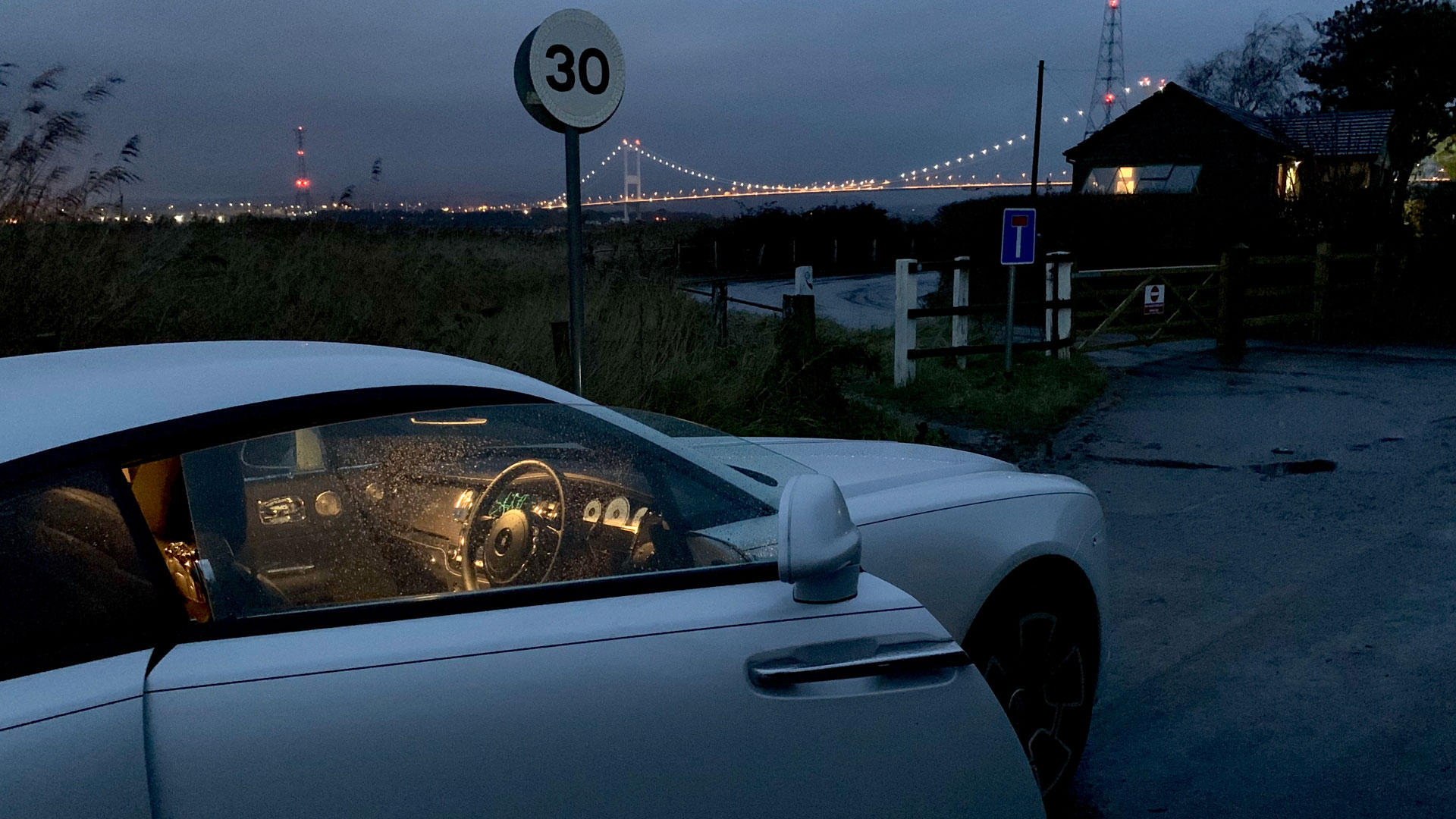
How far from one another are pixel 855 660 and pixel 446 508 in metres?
0.88

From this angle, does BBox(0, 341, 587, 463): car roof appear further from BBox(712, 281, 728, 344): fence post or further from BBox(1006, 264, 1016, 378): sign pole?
BBox(1006, 264, 1016, 378): sign pole

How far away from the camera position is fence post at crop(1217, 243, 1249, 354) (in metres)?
17.1

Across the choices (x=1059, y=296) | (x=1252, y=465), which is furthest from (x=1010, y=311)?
(x=1252, y=465)

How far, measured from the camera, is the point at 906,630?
6.90 feet

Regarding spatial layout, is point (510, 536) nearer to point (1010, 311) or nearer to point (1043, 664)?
point (1043, 664)

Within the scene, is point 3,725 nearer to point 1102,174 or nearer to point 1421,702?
point 1421,702

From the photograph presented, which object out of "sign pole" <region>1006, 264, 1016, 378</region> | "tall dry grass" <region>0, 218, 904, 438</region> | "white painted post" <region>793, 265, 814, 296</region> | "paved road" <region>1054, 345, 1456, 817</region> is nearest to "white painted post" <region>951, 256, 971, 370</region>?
"sign pole" <region>1006, 264, 1016, 378</region>

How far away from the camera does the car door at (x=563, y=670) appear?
1604mm

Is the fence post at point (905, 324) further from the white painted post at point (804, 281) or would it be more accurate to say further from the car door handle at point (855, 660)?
Answer: the car door handle at point (855, 660)

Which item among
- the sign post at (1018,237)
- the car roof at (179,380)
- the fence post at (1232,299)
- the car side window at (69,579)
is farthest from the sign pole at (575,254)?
the fence post at (1232,299)

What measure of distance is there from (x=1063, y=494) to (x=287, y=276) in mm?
8244

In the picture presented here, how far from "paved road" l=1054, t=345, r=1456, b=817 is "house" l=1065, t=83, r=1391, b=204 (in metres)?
29.9

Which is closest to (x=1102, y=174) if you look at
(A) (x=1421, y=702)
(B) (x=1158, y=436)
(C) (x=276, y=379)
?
(B) (x=1158, y=436)

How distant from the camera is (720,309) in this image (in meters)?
13.1
